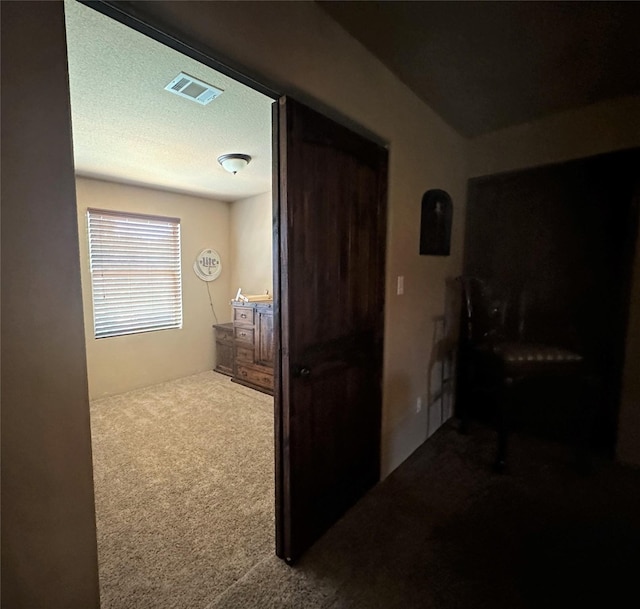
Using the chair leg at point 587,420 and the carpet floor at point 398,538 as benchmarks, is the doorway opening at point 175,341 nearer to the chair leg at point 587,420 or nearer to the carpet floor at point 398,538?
the carpet floor at point 398,538

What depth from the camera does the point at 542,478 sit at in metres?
2.05

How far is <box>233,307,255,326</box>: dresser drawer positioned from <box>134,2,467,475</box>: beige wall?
2045mm

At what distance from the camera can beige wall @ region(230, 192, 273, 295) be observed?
4152 millimetres

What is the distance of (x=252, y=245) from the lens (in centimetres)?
435

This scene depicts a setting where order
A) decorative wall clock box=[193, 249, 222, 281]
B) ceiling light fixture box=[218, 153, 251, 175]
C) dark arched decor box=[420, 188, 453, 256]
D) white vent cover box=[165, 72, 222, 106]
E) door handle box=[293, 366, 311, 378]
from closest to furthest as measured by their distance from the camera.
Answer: door handle box=[293, 366, 311, 378] < white vent cover box=[165, 72, 222, 106] < dark arched decor box=[420, 188, 453, 256] < ceiling light fixture box=[218, 153, 251, 175] < decorative wall clock box=[193, 249, 222, 281]

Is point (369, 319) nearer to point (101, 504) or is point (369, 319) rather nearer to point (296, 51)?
point (296, 51)

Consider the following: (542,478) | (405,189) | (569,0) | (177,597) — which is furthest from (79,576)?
(569,0)

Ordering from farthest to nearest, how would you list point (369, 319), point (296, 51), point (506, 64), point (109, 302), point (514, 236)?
point (109, 302)
point (514, 236)
point (369, 319)
point (506, 64)
point (296, 51)

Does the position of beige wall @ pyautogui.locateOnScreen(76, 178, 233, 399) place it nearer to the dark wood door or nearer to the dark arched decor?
the dark wood door

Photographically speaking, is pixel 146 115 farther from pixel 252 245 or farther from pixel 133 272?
pixel 252 245

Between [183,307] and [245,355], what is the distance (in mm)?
1105

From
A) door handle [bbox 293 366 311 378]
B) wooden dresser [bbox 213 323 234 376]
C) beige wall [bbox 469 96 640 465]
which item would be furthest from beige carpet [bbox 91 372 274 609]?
beige wall [bbox 469 96 640 465]

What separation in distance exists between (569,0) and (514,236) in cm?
150

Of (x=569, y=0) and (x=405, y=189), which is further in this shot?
(x=405, y=189)
